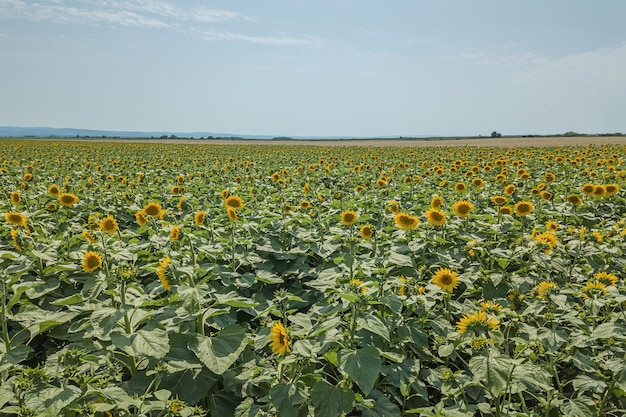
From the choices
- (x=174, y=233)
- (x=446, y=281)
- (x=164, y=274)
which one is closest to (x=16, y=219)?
(x=174, y=233)

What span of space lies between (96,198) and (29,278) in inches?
146

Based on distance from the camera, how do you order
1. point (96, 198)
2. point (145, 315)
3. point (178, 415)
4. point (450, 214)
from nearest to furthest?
point (178, 415), point (145, 315), point (450, 214), point (96, 198)

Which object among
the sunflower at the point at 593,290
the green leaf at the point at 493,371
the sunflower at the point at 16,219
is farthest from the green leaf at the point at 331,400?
the sunflower at the point at 16,219

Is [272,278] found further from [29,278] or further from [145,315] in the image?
[29,278]

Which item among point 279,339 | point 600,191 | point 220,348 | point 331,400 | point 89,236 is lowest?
point 331,400

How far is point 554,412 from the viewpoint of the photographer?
2.64 metres

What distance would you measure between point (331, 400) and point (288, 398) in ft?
0.80

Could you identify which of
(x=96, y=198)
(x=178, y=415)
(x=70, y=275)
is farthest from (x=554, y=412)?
(x=96, y=198)

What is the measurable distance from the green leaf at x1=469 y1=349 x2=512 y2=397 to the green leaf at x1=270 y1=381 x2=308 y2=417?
983 mm

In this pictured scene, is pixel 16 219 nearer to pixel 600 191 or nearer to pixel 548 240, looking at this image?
pixel 548 240

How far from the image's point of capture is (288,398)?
228 cm

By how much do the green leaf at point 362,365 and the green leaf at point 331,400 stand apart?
14cm

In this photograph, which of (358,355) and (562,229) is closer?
(358,355)

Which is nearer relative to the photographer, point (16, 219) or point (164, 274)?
point (164, 274)
